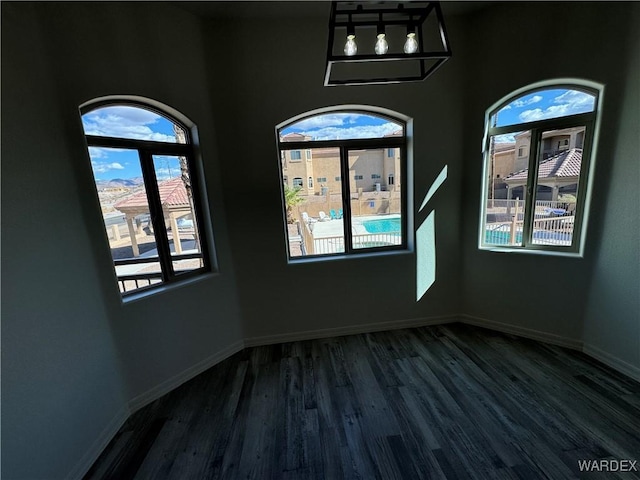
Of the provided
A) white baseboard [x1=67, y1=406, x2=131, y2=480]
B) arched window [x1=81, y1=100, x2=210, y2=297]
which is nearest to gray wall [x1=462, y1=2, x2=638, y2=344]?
arched window [x1=81, y1=100, x2=210, y2=297]

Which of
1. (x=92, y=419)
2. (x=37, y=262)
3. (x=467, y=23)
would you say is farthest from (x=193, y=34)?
(x=92, y=419)

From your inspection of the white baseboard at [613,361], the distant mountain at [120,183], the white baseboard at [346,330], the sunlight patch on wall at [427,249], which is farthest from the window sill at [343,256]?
the white baseboard at [613,361]

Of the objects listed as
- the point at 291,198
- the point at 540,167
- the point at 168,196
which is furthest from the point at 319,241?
the point at 540,167

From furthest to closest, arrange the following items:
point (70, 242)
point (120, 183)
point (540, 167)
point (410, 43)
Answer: point (540, 167)
point (120, 183)
point (70, 242)
point (410, 43)

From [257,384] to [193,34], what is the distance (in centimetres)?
315

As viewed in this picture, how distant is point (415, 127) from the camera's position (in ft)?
9.52

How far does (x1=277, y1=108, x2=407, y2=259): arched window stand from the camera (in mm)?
2967

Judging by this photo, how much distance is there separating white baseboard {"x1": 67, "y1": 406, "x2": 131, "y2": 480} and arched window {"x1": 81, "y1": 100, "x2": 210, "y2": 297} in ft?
3.03

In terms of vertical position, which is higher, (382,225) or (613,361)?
(382,225)

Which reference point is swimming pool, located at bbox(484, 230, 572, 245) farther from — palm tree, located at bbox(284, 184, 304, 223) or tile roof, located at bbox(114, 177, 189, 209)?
tile roof, located at bbox(114, 177, 189, 209)

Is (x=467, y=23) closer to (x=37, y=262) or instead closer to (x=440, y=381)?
(x=440, y=381)

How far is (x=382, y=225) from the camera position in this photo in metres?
3.21

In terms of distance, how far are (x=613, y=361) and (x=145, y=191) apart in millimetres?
4226

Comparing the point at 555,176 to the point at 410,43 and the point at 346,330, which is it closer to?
the point at 410,43
